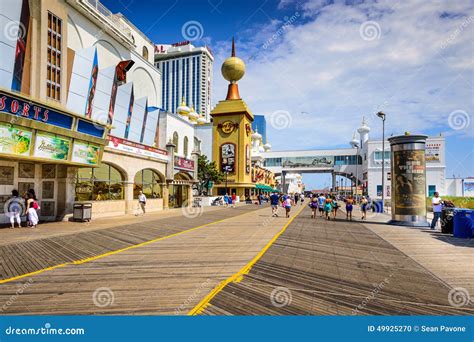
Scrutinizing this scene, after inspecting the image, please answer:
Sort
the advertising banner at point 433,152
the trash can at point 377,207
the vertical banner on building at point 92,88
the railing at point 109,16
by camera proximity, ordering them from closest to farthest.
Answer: the vertical banner on building at point 92,88 < the railing at point 109,16 < the trash can at point 377,207 < the advertising banner at point 433,152

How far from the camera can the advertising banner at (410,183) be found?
54.0ft

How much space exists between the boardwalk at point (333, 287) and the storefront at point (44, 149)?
35.5 ft

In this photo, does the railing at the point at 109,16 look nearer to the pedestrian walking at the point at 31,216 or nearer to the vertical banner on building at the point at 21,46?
the vertical banner on building at the point at 21,46

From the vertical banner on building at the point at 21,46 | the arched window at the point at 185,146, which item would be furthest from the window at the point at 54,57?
the arched window at the point at 185,146

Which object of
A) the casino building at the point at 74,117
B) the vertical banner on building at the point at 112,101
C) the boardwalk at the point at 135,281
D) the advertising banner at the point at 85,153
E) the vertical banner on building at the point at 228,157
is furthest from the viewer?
the vertical banner on building at the point at 228,157

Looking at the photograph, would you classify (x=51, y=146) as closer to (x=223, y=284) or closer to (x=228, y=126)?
(x=223, y=284)

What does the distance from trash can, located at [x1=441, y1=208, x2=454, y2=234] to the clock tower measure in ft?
137

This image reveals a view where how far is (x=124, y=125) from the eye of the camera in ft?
77.3

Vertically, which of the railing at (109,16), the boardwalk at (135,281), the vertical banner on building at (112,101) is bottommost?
the boardwalk at (135,281)

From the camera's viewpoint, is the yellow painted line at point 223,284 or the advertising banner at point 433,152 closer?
the yellow painted line at point 223,284

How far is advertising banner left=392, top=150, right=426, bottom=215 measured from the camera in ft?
54.0

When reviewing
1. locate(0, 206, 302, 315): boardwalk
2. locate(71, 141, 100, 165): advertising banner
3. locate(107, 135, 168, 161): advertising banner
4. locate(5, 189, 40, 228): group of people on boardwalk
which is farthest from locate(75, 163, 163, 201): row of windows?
locate(0, 206, 302, 315): boardwalk

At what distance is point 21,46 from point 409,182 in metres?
21.1

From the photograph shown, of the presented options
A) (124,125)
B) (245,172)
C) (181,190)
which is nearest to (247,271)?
(124,125)
